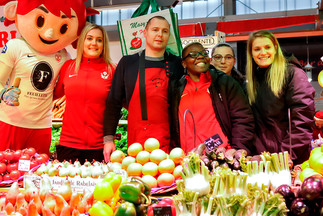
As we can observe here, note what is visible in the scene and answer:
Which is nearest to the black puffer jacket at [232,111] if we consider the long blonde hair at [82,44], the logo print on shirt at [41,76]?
the long blonde hair at [82,44]

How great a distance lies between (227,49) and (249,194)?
219cm

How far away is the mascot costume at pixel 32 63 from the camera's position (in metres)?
3.36

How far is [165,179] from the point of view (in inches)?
83.7

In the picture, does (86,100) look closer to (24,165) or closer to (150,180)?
(24,165)

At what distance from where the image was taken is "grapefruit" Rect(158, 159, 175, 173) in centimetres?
217

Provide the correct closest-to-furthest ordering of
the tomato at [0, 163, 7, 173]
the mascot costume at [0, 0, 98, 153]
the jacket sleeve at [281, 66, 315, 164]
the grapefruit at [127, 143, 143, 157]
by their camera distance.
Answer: the grapefruit at [127, 143, 143, 157] < the jacket sleeve at [281, 66, 315, 164] < the tomato at [0, 163, 7, 173] < the mascot costume at [0, 0, 98, 153]

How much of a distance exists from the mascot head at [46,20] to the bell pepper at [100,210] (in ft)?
7.03

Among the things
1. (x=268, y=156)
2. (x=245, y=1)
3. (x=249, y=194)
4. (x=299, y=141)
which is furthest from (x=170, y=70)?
(x=245, y=1)

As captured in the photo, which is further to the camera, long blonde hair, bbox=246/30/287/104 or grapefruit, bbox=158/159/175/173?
long blonde hair, bbox=246/30/287/104

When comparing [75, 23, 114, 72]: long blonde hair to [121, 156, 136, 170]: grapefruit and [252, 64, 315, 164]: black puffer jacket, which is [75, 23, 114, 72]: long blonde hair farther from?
[252, 64, 315, 164]: black puffer jacket

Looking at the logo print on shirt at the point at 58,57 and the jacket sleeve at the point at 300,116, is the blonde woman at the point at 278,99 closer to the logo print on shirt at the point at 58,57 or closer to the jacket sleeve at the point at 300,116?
the jacket sleeve at the point at 300,116

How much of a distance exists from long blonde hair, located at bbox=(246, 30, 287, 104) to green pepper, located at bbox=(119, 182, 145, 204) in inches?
58.4

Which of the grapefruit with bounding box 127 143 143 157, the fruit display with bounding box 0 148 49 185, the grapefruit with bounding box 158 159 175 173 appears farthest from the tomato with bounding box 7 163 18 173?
the grapefruit with bounding box 158 159 175 173

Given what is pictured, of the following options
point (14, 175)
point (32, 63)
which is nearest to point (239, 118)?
point (14, 175)
